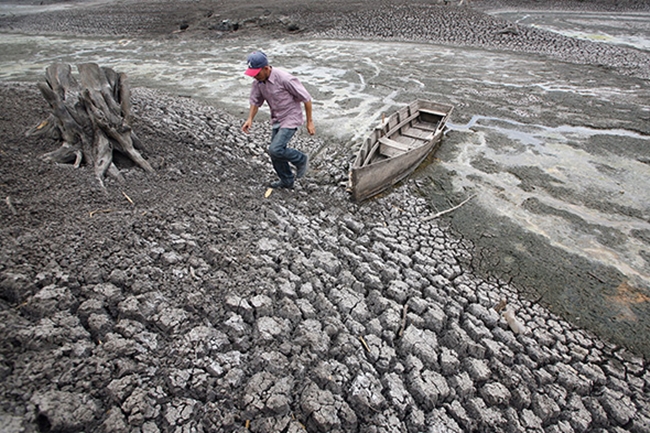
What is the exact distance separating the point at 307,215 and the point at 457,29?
1624 cm

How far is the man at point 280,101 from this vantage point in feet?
15.8

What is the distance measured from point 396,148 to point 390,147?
0.14 m

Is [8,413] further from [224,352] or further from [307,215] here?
[307,215]

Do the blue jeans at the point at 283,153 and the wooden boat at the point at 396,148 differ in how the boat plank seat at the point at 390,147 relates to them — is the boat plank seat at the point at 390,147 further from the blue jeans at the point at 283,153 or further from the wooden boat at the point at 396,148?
the blue jeans at the point at 283,153

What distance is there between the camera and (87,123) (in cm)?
514

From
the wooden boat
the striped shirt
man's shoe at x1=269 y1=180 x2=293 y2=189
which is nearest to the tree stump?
man's shoe at x1=269 y1=180 x2=293 y2=189

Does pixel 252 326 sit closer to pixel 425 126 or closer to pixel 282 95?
pixel 282 95

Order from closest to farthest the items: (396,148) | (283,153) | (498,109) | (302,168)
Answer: (283,153)
(302,168)
(396,148)
(498,109)

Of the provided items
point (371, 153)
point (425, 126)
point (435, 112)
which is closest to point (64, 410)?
point (371, 153)

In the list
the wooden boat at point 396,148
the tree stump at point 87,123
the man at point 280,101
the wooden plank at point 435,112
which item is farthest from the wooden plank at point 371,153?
the tree stump at point 87,123

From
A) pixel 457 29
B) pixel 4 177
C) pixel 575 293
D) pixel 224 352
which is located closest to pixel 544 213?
pixel 575 293

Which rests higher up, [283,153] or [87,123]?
[87,123]

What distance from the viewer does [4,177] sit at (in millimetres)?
4305

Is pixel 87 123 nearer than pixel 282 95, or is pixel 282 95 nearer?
pixel 282 95
